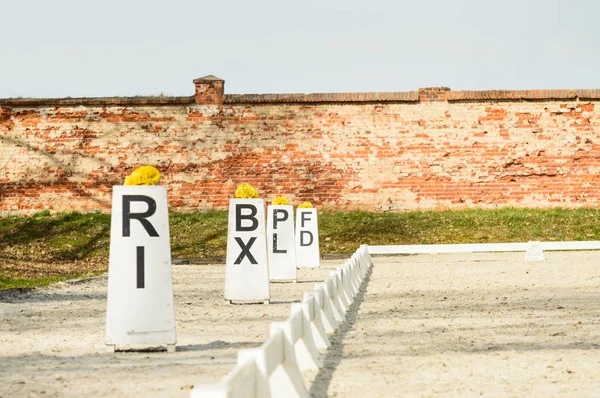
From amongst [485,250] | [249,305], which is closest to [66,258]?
[485,250]

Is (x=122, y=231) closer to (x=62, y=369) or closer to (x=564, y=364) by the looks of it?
(x=62, y=369)

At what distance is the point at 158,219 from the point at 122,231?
0.94 feet

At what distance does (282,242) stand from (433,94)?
1344cm

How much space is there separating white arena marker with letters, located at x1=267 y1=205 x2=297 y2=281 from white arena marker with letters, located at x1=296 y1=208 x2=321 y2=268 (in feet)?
11.0

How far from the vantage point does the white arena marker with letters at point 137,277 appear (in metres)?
7.71

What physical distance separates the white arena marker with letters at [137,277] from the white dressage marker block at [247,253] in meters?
3.79

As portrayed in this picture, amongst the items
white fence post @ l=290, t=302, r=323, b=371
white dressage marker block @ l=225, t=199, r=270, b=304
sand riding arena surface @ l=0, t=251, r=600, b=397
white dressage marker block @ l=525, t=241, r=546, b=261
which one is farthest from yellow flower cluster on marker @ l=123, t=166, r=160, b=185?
white dressage marker block @ l=525, t=241, r=546, b=261

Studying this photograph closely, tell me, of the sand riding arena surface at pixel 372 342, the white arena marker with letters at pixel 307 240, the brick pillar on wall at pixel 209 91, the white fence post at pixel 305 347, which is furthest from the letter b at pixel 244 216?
the brick pillar on wall at pixel 209 91

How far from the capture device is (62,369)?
22.2ft

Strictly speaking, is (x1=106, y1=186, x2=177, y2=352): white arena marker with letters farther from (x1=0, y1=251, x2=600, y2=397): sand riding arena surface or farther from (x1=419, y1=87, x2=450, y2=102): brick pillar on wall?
(x1=419, y1=87, x2=450, y2=102): brick pillar on wall

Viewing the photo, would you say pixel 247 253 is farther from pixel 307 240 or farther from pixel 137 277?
pixel 307 240

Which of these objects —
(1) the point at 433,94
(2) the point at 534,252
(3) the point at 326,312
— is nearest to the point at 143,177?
(3) the point at 326,312

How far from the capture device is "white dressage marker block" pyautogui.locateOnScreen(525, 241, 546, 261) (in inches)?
811

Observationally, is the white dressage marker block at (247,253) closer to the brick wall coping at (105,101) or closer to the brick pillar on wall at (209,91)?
the brick pillar on wall at (209,91)
